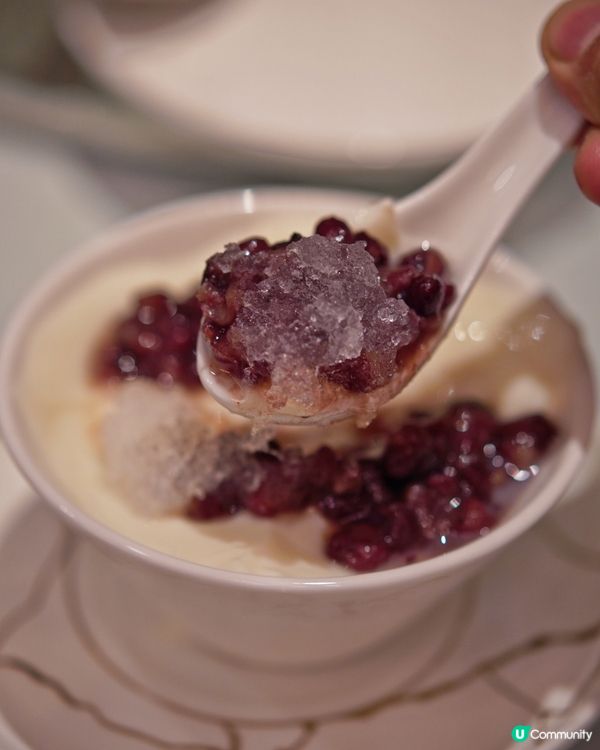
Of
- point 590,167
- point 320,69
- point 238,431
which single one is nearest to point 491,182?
point 590,167

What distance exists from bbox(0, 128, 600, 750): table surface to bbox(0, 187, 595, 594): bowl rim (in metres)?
0.46

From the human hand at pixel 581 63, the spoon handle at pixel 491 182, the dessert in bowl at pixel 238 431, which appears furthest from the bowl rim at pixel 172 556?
the human hand at pixel 581 63

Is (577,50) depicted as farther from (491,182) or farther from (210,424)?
(210,424)

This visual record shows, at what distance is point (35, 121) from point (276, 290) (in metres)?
1.43

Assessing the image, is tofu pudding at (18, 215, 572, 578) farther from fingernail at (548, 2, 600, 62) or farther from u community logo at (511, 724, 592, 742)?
fingernail at (548, 2, 600, 62)

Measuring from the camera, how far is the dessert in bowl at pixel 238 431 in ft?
3.30

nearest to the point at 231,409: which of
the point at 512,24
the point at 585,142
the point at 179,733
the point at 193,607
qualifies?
the point at 193,607

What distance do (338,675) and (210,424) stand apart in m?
0.40

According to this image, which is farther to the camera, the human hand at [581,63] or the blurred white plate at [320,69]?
the blurred white plate at [320,69]

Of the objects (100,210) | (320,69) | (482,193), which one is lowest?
(100,210)

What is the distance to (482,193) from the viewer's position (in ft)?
3.95

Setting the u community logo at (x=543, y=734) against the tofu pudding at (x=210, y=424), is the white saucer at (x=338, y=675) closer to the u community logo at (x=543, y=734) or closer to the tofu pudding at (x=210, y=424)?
the u community logo at (x=543, y=734)

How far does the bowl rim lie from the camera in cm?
95

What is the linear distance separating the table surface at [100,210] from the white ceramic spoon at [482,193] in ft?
2.19
